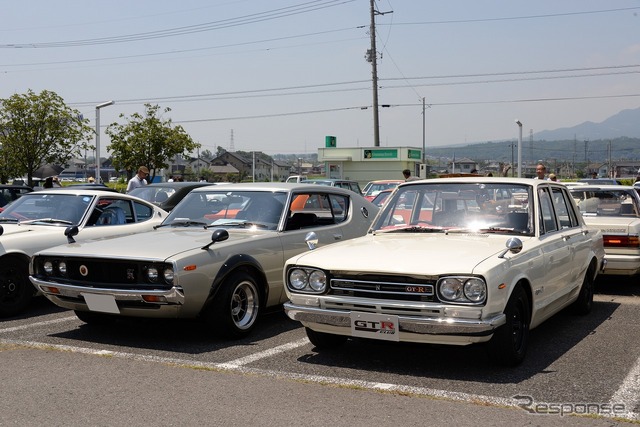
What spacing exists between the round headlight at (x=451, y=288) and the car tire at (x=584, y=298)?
3055mm

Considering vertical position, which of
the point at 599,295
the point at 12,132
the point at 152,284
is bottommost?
the point at 599,295

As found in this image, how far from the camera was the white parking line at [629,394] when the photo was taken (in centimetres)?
468

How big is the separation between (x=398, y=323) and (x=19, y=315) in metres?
4.99

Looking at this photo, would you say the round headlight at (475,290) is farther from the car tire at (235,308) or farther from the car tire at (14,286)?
the car tire at (14,286)

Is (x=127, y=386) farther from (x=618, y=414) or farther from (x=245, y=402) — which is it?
(x=618, y=414)

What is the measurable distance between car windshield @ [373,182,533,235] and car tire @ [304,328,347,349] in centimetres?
125

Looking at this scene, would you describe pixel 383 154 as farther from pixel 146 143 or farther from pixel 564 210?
pixel 564 210

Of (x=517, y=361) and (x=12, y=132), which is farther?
(x=12, y=132)

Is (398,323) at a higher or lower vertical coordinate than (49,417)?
higher

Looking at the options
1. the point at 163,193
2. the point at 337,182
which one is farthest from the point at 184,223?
the point at 337,182

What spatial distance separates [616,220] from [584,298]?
97.5 inches

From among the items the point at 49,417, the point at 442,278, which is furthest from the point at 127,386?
the point at 442,278

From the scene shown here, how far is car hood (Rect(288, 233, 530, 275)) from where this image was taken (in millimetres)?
5324

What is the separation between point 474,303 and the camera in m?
5.13
